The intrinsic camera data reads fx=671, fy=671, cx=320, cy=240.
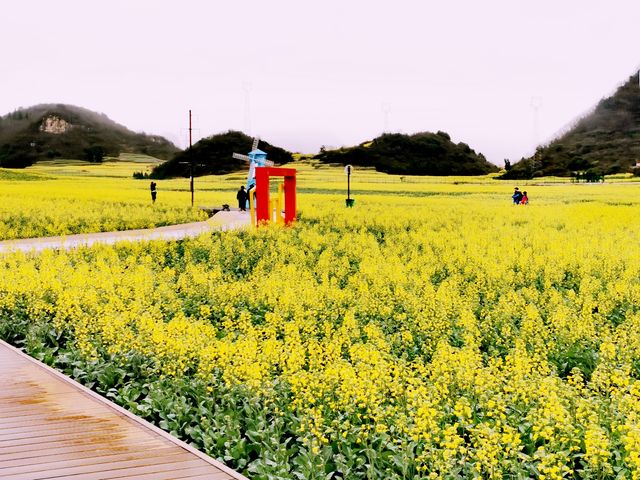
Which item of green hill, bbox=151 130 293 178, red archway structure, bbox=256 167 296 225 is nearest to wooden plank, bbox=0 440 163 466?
red archway structure, bbox=256 167 296 225

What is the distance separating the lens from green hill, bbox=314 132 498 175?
15312 cm

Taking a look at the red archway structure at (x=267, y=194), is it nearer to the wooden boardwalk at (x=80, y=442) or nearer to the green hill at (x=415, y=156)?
the wooden boardwalk at (x=80, y=442)

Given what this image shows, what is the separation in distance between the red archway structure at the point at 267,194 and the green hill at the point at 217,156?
93902 millimetres

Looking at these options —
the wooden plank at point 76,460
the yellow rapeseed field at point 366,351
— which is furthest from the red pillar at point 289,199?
the wooden plank at point 76,460

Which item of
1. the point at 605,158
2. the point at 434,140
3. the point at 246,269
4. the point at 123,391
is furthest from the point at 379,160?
the point at 123,391

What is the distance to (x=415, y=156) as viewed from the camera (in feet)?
561

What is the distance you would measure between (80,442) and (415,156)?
167881 mm

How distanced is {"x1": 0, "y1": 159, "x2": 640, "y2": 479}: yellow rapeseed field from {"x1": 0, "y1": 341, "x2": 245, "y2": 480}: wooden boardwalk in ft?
1.61

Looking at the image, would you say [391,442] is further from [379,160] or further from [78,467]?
[379,160]

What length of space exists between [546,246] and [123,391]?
16.6 metres

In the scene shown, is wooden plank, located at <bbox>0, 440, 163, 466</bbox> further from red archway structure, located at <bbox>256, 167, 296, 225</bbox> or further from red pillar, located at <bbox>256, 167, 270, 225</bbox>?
red pillar, located at <bbox>256, 167, 270, 225</bbox>

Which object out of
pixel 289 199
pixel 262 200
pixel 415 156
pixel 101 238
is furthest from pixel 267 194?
pixel 415 156

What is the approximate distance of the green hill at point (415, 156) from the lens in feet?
502

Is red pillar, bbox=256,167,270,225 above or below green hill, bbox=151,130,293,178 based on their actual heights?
below
